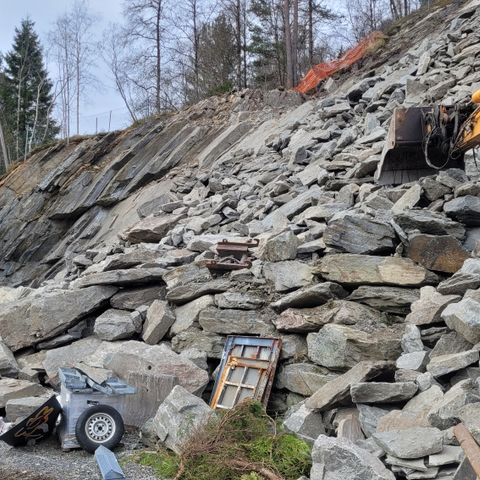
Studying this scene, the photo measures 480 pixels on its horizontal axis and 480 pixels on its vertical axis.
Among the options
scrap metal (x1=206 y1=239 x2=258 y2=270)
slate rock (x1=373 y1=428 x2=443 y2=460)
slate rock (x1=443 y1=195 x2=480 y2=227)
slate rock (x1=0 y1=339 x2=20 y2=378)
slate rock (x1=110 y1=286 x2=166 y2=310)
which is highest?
slate rock (x1=443 y1=195 x2=480 y2=227)

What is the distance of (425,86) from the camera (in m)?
13.9

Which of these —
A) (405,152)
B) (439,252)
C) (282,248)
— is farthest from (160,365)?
(405,152)

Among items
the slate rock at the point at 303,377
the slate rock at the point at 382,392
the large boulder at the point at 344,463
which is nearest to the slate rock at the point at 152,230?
the slate rock at the point at 303,377

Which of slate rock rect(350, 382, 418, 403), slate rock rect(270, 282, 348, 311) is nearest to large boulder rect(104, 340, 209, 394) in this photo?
slate rock rect(270, 282, 348, 311)

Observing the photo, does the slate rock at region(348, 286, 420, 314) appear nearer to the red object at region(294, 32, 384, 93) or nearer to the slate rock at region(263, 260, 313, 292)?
the slate rock at region(263, 260, 313, 292)

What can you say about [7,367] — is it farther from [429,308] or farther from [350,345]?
[429,308]

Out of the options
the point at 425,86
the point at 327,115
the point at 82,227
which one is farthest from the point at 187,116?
the point at 425,86

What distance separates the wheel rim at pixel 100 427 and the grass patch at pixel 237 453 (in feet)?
1.37

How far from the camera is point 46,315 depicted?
903 centimetres

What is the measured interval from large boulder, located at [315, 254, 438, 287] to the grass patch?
233 cm

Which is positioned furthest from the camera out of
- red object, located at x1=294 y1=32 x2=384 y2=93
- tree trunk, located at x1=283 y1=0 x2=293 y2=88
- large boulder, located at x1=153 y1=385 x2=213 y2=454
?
tree trunk, located at x1=283 y1=0 x2=293 y2=88

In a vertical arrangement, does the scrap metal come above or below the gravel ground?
above

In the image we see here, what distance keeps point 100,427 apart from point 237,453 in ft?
5.54

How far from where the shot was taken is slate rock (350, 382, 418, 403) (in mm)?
5285
